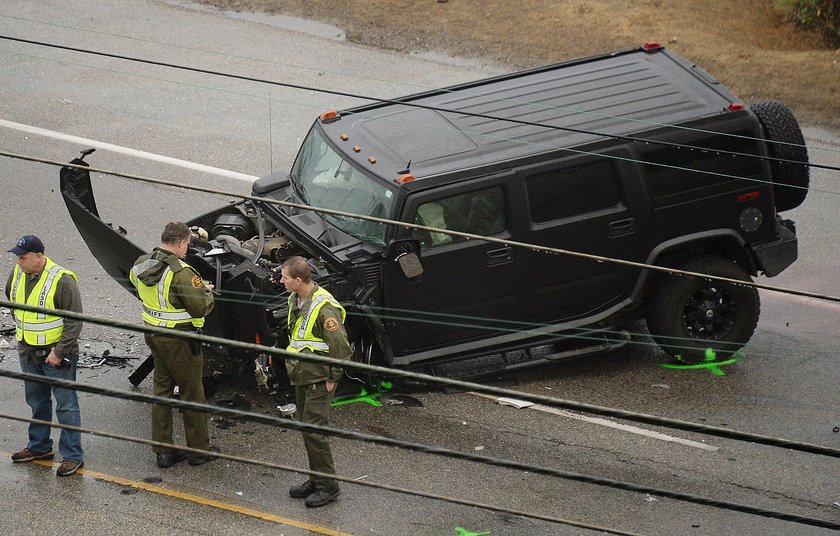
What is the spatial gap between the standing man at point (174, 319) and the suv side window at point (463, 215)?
5.53 feet

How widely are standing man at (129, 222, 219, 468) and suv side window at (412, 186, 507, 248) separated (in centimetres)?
169

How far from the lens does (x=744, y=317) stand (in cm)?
951

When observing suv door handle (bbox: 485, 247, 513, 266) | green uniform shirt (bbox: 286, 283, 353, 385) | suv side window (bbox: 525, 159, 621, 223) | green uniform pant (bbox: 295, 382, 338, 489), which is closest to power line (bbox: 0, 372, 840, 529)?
green uniform shirt (bbox: 286, 283, 353, 385)

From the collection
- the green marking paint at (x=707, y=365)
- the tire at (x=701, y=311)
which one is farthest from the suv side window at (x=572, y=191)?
the green marking paint at (x=707, y=365)

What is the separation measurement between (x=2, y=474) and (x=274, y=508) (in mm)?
1945

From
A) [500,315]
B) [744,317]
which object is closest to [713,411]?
[744,317]

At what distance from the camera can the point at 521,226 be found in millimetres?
8930

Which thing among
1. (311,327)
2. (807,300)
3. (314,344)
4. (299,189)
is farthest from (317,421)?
(807,300)

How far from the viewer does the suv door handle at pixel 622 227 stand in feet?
29.7

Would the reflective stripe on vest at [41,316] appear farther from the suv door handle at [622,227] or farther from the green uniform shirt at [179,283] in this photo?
the suv door handle at [622,227]

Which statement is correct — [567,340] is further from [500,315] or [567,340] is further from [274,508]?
[274,508]

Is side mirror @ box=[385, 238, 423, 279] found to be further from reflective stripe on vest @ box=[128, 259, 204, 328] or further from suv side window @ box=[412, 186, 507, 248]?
reflective stripe on vest @ box=[128, 259, 204, 328]

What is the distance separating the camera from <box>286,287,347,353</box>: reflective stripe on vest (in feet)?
25.3

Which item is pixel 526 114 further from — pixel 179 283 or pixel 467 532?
pixel 467 532
